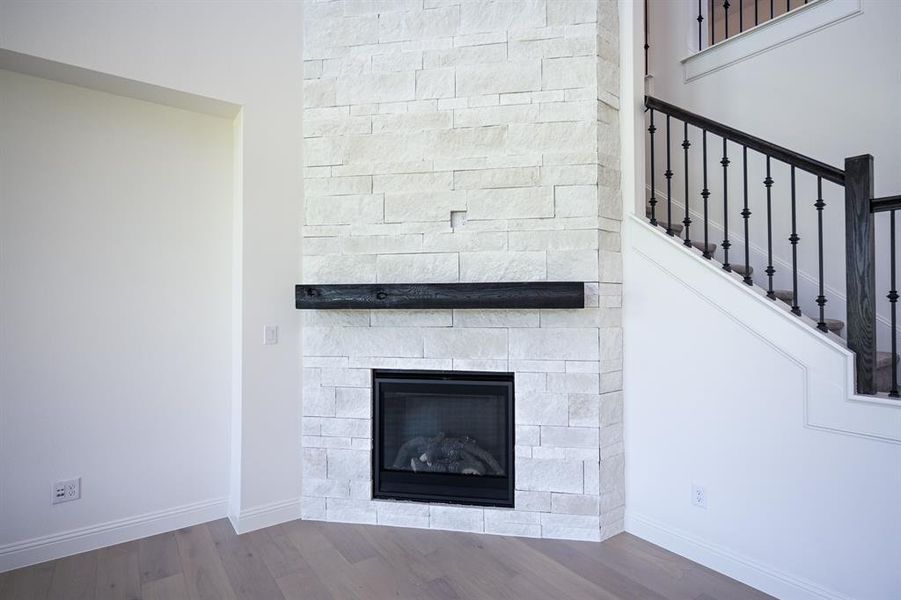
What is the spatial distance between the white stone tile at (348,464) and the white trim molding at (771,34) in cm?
361

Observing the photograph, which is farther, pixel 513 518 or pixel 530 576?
pixel 513 518

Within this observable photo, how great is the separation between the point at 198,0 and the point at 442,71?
1.36m

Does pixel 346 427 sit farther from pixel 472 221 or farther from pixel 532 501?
pixel 472 221

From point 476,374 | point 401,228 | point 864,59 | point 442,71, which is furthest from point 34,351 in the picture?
point 864,59

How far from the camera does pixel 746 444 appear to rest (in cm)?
227

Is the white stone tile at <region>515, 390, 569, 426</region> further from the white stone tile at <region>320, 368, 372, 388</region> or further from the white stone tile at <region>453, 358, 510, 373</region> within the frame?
the white stone tile at <region>320, 368, 372, 388</region>

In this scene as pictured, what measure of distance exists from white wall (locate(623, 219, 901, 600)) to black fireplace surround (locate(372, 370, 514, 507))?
71 centimetres

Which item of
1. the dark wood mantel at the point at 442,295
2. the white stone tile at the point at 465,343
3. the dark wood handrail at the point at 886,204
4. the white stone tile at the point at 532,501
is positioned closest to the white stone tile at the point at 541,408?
the white stone tile at the point at 465,343

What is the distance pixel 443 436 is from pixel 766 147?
87.5 inches

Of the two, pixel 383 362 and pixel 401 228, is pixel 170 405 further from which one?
pixel 401 228

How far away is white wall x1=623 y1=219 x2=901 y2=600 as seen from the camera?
1.94 metres

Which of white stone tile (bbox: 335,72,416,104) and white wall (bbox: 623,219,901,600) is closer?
white wall (bbox: 623,219,901,600)

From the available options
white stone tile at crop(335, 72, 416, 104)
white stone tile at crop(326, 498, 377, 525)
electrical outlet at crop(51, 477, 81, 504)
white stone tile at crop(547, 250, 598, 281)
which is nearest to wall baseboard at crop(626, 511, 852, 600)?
white stone tile at crop(547, 250, 598, 281)

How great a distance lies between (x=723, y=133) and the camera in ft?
8.15
